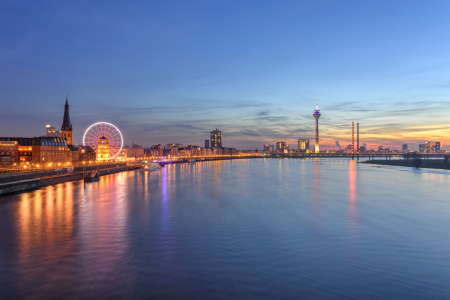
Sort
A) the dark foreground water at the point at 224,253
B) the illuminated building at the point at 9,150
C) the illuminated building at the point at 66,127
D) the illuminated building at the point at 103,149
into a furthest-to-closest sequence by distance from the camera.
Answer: the illuminated building at the point at 103,149, the illuminated building at the point at 66,127, the illuminated building at the point at 9,150, the dark foreground water at the point at 224,253

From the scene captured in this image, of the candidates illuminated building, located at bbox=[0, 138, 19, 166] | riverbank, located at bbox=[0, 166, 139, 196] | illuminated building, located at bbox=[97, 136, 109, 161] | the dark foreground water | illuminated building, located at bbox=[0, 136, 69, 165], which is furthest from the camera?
illuminated building, located at bbox=[97, 136, 109, 161]

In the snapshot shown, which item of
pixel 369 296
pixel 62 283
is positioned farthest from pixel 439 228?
pixel 62 283

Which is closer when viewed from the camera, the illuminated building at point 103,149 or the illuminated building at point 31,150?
the illuminated building at point 31,150

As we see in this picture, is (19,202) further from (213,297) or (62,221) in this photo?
(213,297)

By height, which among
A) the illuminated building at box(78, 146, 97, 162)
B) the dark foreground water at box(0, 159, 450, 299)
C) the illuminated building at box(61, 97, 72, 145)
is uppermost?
the illuminated building at box(61, 97, 72, 145)

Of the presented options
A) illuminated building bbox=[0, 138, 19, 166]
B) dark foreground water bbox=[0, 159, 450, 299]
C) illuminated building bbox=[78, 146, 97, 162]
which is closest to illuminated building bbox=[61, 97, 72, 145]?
illuminated building bbox=[78, 146, 97, 162]

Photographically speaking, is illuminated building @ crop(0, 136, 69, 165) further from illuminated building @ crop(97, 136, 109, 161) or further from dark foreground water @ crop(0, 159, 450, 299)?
dark foreground water @ crop(0, 159, 450, 299)

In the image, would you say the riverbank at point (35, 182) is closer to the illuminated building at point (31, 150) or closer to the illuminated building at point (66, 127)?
the illuminated building at point (31, 150)

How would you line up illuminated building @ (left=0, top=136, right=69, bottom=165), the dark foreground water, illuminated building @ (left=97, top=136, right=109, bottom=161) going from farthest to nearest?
1. illuminated building @ (left=97, top=136, right=109, bottom=161)
2. illuminated building @ (left=0, top=136, right=69, bottom=165)
3. the dark foreground water

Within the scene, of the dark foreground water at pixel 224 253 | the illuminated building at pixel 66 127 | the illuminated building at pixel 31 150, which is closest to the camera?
the dark foreground water at pixel 224 253

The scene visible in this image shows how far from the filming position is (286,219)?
74.3 ft

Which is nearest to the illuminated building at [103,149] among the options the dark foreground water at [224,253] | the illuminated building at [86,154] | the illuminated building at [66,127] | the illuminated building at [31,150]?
the illuminated building at [86,154]

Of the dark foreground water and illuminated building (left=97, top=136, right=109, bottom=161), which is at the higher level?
illuminated building (left=97, top=136, right=109, bottom=161)

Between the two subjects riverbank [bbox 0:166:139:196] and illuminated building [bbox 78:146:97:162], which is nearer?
riverbank [bbox 0:166:139:196]
